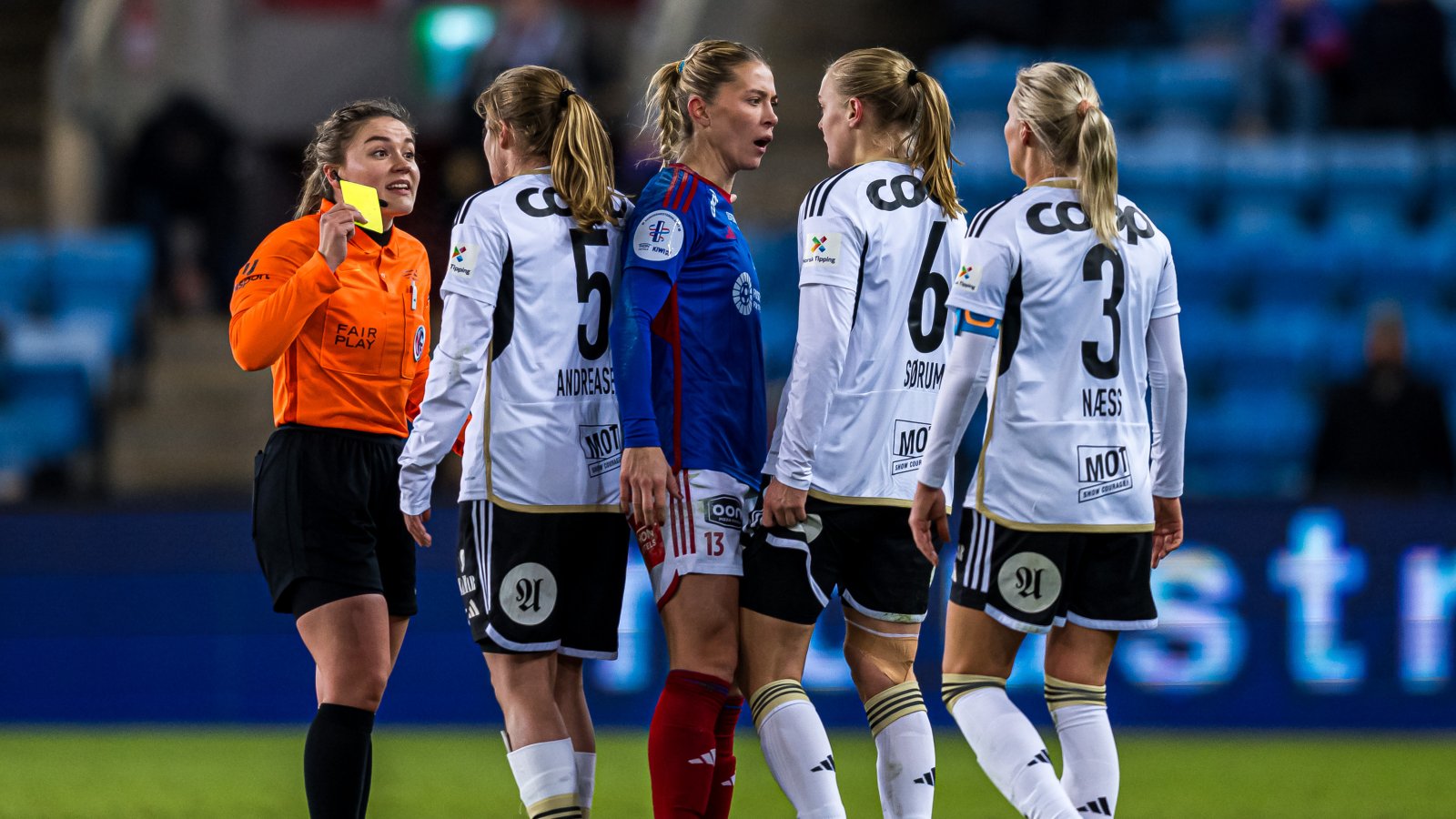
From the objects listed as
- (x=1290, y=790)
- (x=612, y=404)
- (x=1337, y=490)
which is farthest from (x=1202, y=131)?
(x=612, y=404)

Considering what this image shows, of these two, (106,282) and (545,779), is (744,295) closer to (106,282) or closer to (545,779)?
(545,779)

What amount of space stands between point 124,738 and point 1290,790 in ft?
18.2

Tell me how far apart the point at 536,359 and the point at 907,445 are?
97 cm

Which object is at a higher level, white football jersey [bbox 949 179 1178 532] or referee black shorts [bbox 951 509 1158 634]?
white football jersey [bbox 949 179 1178 532]

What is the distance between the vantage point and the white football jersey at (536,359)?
459 cm

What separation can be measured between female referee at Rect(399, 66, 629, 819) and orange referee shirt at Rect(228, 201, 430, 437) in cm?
39

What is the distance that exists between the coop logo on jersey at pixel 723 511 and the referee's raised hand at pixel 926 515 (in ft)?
1.42

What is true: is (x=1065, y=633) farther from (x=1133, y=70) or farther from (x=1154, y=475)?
(x=1133, y=70)

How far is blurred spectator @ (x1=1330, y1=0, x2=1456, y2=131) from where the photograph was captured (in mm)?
12023

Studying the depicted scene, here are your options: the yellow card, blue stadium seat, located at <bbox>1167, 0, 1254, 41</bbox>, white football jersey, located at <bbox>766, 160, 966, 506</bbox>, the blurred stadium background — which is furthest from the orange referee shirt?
blue stadium seat, located at <bbox>1167, 0, 1254, 41</bbox>

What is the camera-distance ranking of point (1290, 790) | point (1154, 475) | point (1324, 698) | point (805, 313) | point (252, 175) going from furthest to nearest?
point (252, 175)
point (1324, 698)
point (1290, 790)
point (1154, 475)
point (805, 313)

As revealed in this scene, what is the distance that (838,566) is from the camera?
4699 mm

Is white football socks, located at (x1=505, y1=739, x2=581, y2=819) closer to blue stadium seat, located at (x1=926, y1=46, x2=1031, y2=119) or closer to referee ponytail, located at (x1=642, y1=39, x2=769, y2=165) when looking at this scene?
referee ponytail, located at (x1=642, y1=39, x2=769, y2=165)

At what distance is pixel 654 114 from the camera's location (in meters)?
5.05
